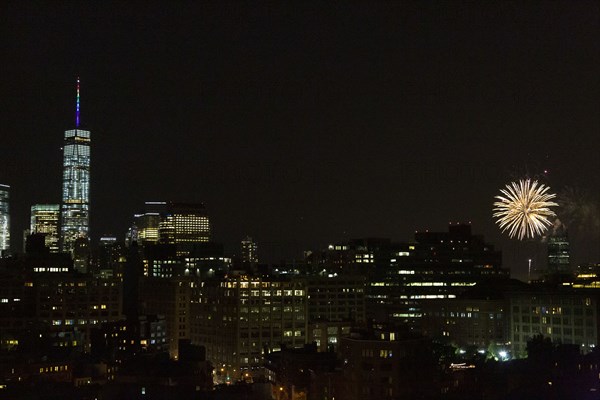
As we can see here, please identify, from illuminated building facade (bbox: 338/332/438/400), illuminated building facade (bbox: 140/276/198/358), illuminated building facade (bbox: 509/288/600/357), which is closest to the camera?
illuminated building facade (bbox: 338/332/438/400)

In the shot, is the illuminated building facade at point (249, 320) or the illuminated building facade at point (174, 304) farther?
the illuminated building facade at point (174, 304)

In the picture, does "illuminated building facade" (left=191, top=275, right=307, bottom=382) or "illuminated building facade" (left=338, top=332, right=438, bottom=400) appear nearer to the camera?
"illuminated building facade" (left=338, top=332, right=438, bottom=400)

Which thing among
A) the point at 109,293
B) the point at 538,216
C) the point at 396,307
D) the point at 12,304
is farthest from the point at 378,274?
the point at 538,216

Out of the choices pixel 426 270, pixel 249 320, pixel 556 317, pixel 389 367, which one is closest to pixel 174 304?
pixel 249 320

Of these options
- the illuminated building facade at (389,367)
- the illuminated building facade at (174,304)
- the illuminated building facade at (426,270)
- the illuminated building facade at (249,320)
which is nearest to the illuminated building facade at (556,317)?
the illuminated building facade at (249,320)

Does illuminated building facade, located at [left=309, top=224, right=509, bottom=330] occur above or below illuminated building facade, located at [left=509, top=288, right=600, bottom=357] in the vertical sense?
above

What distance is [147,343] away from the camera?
114m

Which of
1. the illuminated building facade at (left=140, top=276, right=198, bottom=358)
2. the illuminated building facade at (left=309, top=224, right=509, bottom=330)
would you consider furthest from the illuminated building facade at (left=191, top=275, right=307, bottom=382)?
the illuminated building facade at (left=309, top=224, right=509, bottom=330)

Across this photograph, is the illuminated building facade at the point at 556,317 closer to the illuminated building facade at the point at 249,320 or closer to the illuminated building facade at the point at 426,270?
the illuminated building facade at the point at 249,320

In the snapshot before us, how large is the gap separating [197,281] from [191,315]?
6.50m

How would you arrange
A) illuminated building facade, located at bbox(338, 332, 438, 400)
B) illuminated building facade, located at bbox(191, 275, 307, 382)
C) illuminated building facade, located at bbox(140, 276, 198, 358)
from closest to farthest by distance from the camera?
illuminated building facade, located at bbox(338, 332, 438, 400) → illuminated building facade, located at bbox(191, 275, 307, 382) → illuminated building facade, located at bbox(140, 276, 198, 358)

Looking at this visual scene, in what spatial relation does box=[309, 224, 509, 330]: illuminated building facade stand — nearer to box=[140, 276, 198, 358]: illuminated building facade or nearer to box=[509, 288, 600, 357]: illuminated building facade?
box=[140, 276, 198, 358]: illuminated building facade

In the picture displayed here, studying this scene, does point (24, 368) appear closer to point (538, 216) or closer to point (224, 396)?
point (224, 396)

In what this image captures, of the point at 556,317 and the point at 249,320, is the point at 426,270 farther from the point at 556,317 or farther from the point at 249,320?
the point at 556,317
